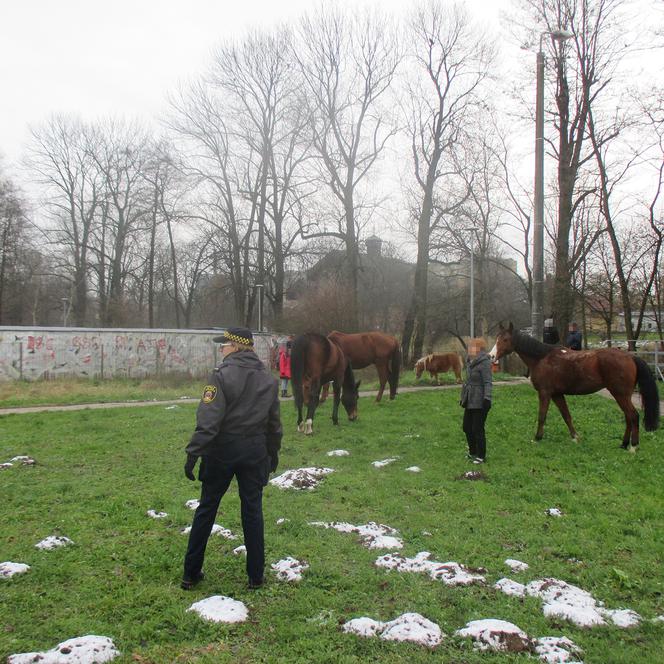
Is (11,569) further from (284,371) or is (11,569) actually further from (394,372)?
(284,371)

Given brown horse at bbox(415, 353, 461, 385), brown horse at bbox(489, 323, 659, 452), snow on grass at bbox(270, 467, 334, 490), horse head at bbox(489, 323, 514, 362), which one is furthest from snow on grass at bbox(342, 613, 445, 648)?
brown horse at bbox(415, 353, 461, 385)

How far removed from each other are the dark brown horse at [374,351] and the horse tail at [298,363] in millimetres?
3682

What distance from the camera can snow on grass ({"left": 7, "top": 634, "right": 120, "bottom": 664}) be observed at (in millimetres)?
3115

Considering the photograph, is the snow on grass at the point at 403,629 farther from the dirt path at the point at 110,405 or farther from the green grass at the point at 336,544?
the dirt path at the point at 110,405

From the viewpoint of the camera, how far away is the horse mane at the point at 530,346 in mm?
9914

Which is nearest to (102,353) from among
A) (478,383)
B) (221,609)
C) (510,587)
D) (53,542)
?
(478,383)

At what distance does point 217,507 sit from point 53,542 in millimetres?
1801

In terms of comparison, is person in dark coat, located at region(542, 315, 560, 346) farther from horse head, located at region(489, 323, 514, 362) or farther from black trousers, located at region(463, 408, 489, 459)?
black trousers, located at region(463, 408, 489, 459)

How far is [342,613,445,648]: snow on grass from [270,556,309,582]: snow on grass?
0.83m

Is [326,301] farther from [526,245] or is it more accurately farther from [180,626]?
[180,626]

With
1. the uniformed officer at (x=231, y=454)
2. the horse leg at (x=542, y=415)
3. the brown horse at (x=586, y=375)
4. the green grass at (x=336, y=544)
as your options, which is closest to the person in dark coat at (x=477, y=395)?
the green grass at (x=336, y=544)

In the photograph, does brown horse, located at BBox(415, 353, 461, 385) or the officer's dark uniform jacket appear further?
brown horse, located at BBox(415, 353, 461, 385)

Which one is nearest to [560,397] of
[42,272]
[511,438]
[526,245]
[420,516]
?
[511,438]

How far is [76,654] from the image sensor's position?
3164 millimetres
